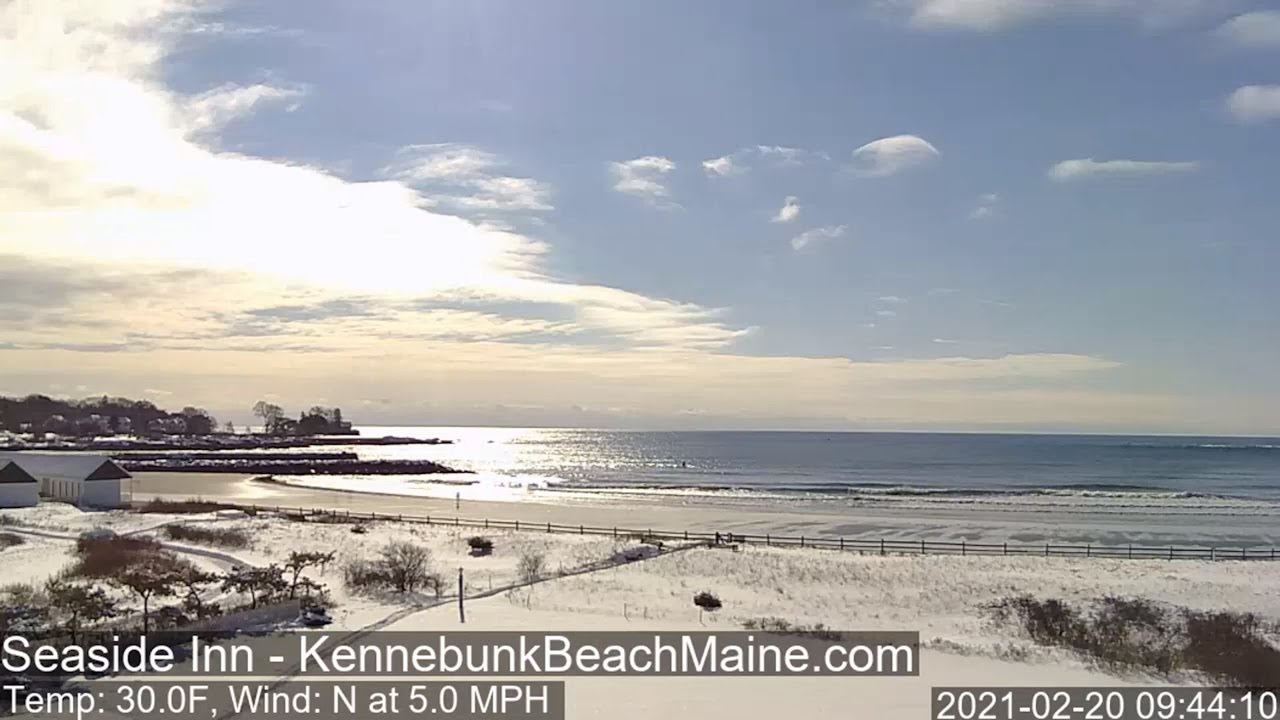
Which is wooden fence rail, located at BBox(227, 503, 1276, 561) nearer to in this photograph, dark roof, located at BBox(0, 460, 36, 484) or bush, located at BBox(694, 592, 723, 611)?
bush, located at BBox(694, 592, 723, 611)

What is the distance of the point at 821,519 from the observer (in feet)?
172

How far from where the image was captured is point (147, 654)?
1591cm

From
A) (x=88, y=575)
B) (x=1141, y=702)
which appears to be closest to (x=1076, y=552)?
(x=1141, y=702)

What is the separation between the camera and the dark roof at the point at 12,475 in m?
47.2

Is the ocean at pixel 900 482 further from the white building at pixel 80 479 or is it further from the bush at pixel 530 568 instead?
the bush at pixel 530 568

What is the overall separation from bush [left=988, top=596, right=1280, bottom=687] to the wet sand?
20.8 metres

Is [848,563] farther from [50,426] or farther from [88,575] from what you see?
[50,426]

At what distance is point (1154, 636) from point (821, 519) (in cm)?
3240

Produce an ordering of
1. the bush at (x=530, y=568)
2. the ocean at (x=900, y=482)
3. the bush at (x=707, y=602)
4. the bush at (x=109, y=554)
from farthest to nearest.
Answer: the ocean at (x=900, y=482) → the bush at (x=530, y=568) → the bush at (x=109, y=554) → the bush at (x=707, y=602)

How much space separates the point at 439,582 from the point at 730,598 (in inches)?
310

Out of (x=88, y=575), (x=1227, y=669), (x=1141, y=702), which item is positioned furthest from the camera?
(x=88, y=575)

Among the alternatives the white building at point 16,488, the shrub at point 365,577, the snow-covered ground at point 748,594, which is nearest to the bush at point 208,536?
the snow-covered ground at point 748,594

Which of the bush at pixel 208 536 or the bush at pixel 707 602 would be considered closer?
the bush at pixel 707 602

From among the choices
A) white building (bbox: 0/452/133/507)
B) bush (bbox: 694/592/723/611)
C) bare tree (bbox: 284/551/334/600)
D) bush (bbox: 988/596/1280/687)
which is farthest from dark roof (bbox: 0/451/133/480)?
bush (bbox: 988/596/1280/687)
